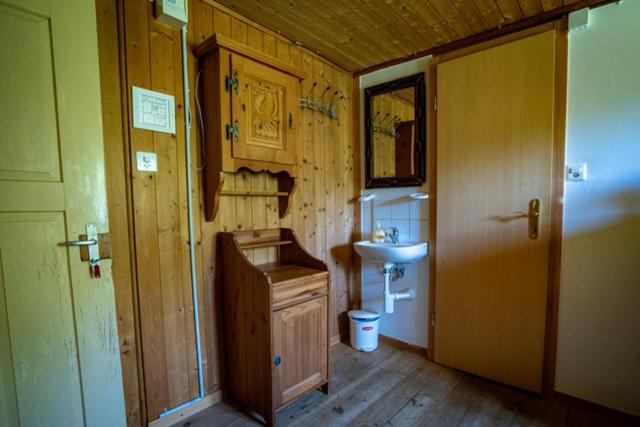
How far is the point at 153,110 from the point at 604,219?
2391 mm

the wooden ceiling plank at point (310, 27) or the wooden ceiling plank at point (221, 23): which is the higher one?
the wooden ceiling plank at point (310, 27)

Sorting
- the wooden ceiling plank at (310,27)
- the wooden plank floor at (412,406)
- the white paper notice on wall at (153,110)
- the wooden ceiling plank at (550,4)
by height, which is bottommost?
the wooden plank floor at (412,406)

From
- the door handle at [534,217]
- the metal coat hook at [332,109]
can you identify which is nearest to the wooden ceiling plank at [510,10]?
the door handle at [534,217]

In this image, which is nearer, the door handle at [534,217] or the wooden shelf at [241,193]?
the wooden shelf at [241,193]

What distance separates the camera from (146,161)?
4.90 ft

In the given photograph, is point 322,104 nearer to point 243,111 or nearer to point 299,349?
point 243,111

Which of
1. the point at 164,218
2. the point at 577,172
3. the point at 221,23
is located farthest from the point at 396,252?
the point at 221,23

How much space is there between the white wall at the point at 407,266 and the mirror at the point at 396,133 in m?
0.06

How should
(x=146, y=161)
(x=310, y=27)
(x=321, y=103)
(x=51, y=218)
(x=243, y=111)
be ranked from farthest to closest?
(x=321, y=103) < (x=310, y=27) < (x=243, y=111) < (x=146, y=161) < (x=51, y=218)

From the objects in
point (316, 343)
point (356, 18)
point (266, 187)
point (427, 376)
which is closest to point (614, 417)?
point (427, 376)

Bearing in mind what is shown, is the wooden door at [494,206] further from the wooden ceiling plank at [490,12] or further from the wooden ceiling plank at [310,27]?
the wooden ceiling plank at [310,27]

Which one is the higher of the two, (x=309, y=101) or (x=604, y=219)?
(x=309, y=101)

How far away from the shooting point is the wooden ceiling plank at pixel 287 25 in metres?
1.75

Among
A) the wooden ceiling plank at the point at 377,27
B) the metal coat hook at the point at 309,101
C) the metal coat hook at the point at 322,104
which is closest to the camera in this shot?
the wooden ceiling plank at the point at 377,27
